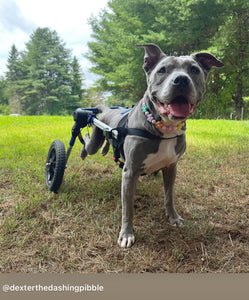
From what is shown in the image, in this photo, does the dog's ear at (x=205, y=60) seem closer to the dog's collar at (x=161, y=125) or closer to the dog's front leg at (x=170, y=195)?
the dog's collar at (x=161, y=125)

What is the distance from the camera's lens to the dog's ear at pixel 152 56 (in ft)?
6.31

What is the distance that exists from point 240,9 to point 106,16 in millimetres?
11368

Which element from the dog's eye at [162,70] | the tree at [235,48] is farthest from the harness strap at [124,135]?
the tree at [235,48]

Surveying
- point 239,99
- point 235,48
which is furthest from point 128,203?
point 239,99

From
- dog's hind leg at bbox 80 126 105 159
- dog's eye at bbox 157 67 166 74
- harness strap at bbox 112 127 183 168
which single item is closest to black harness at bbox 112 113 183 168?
harness strap at bbox 112 127 183 168

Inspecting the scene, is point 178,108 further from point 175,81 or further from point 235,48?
point 235,48

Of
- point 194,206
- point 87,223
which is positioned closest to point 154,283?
Result: point 87,223

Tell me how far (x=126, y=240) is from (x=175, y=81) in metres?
1.32

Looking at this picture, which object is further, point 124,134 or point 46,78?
point 46,78

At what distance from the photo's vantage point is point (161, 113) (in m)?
1.76

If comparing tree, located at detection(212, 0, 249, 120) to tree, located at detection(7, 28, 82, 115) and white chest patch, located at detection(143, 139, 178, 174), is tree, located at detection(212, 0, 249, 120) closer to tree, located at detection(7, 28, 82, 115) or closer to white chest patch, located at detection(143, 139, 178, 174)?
white chest patch, located at detection(143, 139, 178, 174)

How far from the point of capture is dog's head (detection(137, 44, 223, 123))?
162 centimetres

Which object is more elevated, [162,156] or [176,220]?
[162,156]

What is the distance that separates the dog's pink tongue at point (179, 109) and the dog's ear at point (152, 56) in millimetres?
510
